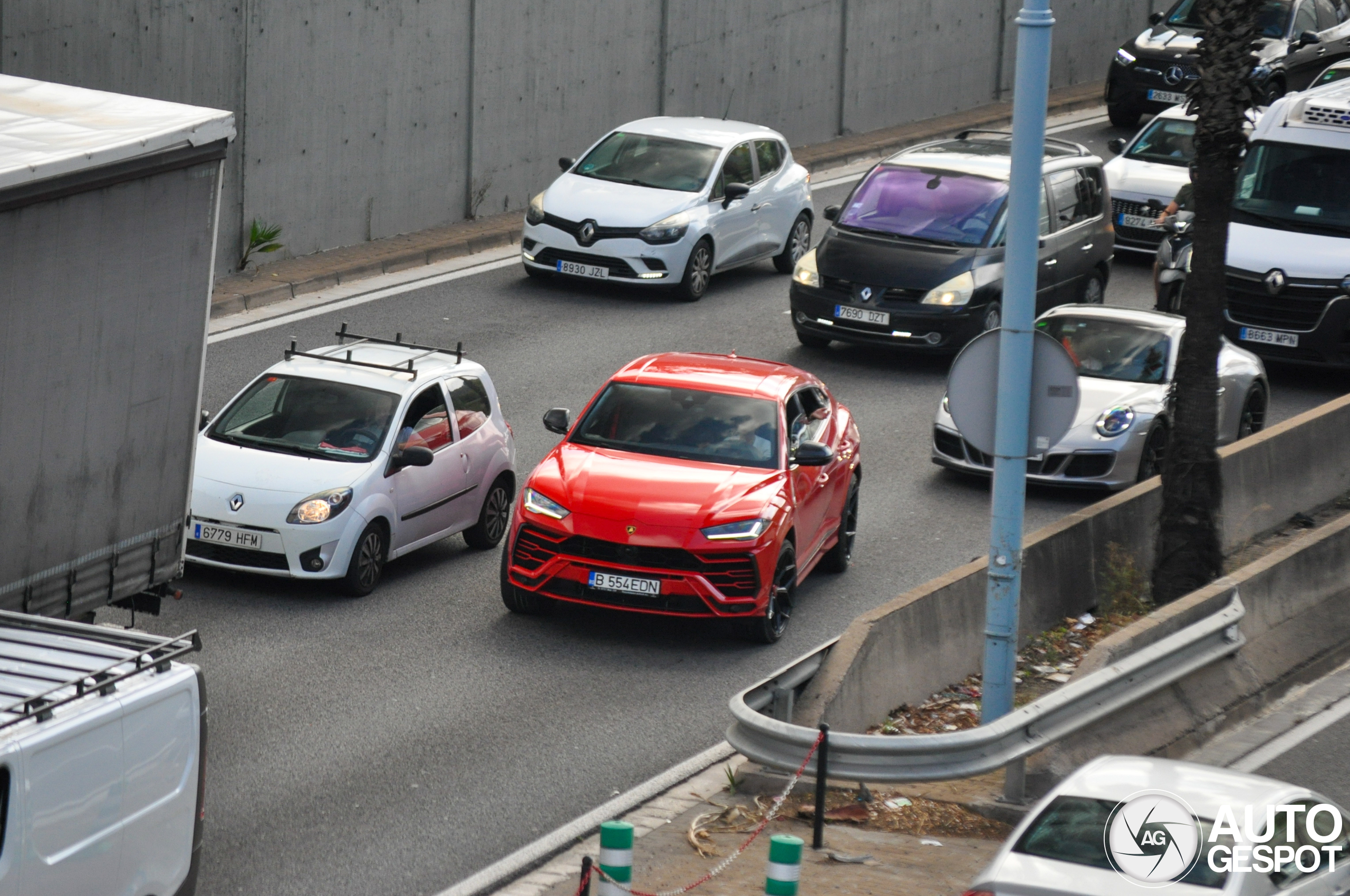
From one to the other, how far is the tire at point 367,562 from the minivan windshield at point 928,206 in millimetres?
8315

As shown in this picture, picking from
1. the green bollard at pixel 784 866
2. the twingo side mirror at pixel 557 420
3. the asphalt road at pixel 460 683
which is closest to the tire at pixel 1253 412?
the asphalt road at pixel 460 683

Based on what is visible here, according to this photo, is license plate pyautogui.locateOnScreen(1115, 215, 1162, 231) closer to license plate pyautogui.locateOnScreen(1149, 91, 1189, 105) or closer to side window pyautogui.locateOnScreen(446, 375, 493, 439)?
license plate pyautogui.locateOnScreen(1149, 91, 1189, 105)

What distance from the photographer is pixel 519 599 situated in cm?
1299

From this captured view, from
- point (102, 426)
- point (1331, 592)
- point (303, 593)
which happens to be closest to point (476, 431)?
point (303, 593)

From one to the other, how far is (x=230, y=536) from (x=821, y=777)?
17.7 feet

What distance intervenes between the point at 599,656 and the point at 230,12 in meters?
11.1

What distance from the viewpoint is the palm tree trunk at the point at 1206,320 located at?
12539 mm

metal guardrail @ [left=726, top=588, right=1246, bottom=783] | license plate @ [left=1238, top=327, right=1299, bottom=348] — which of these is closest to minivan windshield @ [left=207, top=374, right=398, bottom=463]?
metal guardrail @ [left=726, top=588, right=1246, bottom=783]

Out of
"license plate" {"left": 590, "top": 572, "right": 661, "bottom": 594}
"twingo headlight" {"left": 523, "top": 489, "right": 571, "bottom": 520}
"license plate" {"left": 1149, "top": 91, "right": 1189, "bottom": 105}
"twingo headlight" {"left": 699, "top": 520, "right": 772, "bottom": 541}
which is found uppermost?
"license plate" {"left": 1149, "top": 91, "right": 1189, "bottom": 105}

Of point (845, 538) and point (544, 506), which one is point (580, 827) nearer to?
point (544, 506)

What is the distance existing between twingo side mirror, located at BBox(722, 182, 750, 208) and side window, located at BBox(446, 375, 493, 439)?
25.7ft

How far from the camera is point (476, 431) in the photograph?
47.7ft

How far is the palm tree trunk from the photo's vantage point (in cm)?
1254

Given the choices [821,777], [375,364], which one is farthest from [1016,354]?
[375,364]
